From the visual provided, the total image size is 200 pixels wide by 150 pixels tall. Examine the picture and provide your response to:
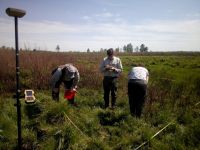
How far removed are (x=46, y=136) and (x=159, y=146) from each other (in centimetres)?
241

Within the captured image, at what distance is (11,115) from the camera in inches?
252

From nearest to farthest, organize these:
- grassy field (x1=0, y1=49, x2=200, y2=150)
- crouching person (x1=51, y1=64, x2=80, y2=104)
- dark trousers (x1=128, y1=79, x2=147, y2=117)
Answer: grassy field (x1=0, y1=49, x2=200, y2=150)
dark trousers (x1=128, y1=79, x2=147, y2=117)
crouching person (x1=51, y1=64, x2=80, y2=104)

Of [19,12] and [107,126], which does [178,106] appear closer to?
[107,126]

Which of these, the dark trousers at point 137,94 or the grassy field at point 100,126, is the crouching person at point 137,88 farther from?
the grassy field at point 100,126

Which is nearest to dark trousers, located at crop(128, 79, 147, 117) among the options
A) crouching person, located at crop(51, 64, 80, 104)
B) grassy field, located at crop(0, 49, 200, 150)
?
grassy field, located at crop(0, 49, 200, 150)

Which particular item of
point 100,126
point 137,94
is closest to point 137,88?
point 137,94

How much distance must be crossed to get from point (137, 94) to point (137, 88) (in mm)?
194

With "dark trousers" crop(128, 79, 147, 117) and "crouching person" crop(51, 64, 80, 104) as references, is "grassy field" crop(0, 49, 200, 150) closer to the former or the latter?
"dark trousers" crop(128, 79, 147, 117)

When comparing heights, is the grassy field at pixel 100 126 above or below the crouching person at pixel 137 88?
below

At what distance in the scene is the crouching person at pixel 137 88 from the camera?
6352 mm

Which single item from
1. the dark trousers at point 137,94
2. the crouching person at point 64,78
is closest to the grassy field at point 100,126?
the dark trousers at point 137,94

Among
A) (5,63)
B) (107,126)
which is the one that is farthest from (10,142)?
(5,63)

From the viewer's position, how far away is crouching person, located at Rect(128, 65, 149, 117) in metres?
6.35

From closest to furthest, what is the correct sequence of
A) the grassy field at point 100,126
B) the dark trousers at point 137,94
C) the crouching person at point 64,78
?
1. the grassy field at point 100,126
2. the dark trousers at point 137,94
3. the crouching person at point 64,78
